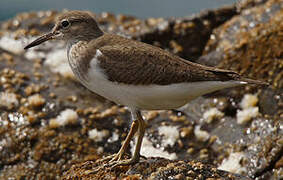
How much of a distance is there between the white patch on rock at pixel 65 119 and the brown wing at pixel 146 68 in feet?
10.2

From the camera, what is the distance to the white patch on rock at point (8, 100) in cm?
970

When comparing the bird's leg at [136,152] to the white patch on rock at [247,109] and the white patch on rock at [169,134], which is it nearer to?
the white patch on rock at [169,134]

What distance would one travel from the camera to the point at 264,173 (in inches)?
338

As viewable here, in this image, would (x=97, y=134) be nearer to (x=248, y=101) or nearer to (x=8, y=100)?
(x=8, y=100)

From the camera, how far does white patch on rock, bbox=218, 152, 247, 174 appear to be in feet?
28.9

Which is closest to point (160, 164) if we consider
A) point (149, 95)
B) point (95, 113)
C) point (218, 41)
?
point (149, 95)

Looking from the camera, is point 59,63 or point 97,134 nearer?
point 97,134

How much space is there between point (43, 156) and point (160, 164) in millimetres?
3345

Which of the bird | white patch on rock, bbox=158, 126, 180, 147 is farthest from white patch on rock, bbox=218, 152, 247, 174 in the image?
the bird

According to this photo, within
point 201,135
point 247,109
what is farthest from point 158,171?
point 247,109

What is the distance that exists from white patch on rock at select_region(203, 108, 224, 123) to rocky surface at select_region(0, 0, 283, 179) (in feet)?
0.11

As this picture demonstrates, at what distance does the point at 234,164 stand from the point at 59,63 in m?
5.09

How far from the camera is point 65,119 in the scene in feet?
31.2

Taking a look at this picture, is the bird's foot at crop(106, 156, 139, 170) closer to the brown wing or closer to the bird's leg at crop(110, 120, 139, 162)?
the bird's leg at crop(110, 120, 139, 162)
